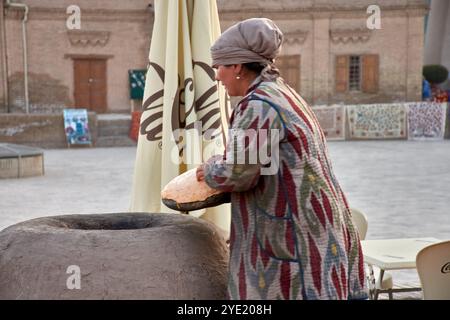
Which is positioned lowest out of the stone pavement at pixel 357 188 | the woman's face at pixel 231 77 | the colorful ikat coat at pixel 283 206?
the stone pavement at pixel 357 188

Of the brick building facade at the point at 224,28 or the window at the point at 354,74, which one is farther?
the window at the point at 354,74

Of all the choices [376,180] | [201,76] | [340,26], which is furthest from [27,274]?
[340,26]

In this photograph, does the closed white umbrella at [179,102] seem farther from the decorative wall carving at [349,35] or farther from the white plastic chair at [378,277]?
the decorative wall carving at [349,35]

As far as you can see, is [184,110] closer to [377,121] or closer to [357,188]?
[357,188]

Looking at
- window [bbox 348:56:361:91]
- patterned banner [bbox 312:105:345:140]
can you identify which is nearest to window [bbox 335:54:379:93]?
window [bbox 348:56:361:91]

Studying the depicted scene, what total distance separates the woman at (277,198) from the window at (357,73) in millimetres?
22698

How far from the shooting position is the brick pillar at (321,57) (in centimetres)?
2430

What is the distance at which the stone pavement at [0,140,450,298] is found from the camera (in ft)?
25.3

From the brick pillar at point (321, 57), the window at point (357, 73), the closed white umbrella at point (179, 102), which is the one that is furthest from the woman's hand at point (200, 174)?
the window at point (357, 73)

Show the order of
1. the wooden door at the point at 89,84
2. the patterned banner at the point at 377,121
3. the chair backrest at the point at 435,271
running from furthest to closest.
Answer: the wooden door at the point at 89,84, the patterned banner at the point at 377,121, the chair backrest at the point at 435,271

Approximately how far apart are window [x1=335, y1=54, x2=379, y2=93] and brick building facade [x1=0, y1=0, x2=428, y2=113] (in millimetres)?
34

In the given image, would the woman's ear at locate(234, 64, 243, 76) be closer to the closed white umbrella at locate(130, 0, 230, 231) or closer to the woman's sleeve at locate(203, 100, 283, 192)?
the woman's sleeve at locate(203, 100, 283, 192)

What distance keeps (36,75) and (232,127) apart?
21535 mm

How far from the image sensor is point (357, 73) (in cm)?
2475
